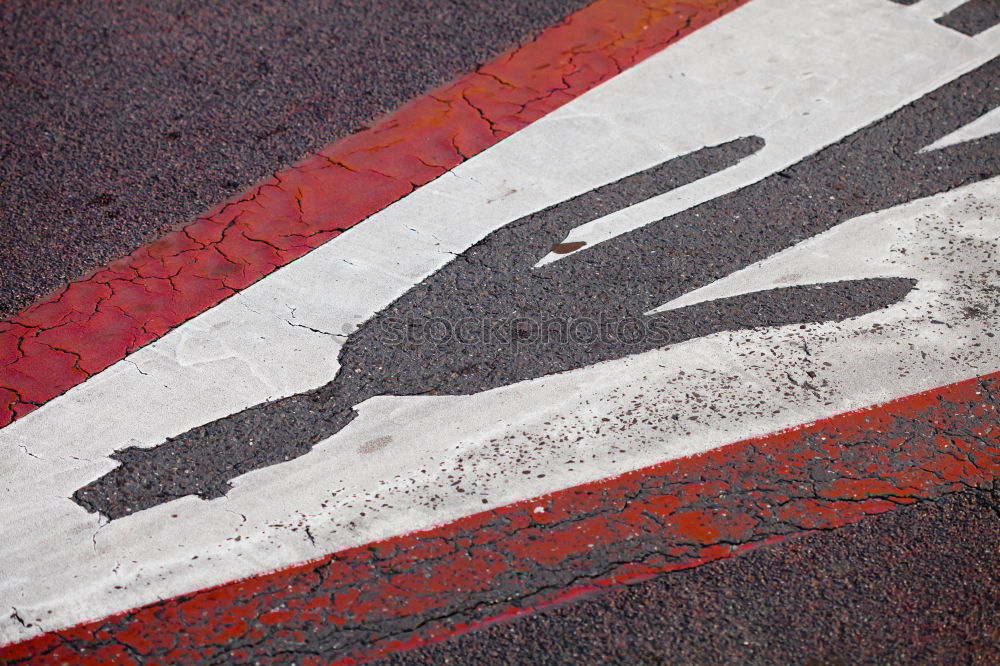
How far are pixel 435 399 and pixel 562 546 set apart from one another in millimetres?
911

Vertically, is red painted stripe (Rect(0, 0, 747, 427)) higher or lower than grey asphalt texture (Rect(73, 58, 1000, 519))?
higher

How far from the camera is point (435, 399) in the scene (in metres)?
4.15

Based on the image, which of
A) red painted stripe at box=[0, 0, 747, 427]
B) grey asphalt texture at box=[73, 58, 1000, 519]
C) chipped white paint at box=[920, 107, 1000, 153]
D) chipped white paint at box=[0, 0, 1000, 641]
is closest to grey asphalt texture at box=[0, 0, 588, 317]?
red painted stripe at box=[0, 0, 747, 427]

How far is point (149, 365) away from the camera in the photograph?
4.38m

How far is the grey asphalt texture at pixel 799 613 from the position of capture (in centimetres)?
321

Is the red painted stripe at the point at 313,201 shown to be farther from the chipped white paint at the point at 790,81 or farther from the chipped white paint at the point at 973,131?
the chipped white paint at the point at 973,131

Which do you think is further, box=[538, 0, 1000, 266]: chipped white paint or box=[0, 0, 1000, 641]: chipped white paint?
box=[538, 0, 1000, 266]: chipped white paint

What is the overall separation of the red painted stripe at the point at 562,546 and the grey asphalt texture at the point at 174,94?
2120mm

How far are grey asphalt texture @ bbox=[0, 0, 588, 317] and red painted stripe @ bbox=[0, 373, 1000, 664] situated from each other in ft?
6.95

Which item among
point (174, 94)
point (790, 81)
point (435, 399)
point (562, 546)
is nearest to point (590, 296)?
point (435, 399)

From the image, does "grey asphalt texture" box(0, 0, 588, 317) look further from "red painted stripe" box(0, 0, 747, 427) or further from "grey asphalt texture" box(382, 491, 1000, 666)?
"grey asphalt texture" box(382, 491, 1000, 666)

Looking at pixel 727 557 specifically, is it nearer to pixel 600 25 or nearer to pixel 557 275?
pixel 557 275

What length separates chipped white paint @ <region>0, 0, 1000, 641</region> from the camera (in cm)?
364

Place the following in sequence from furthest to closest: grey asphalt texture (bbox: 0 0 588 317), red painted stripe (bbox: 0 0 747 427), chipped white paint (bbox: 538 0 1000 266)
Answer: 1. chipped white paint (bbox: 538 0 1000 266)
2. grey asphalt texture (bbox: 0 0 588 317)
3. red painted stripe (bbox: 0 0 747 427)
